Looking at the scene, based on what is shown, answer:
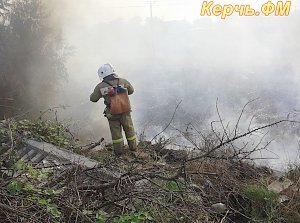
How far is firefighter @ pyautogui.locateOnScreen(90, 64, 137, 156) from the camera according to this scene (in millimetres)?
5949

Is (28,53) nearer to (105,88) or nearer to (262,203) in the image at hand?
(105,88)

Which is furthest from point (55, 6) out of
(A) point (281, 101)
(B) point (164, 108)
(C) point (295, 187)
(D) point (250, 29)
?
(C) point (295, 187)

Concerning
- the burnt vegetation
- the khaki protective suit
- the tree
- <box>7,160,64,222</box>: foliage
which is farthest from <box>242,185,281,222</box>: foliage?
the tree

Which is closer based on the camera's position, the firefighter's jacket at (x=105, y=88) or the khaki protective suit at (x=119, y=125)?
the firefighter's jacket at (x=105, y=88)

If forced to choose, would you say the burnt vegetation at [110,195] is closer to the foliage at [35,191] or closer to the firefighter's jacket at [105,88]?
the foliage at [35,191]

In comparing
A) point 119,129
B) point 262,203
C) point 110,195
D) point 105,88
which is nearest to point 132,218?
point 110,195

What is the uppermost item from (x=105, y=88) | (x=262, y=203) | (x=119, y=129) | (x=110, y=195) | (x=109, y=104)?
(x=105, y=88)

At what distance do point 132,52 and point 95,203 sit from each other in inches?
627

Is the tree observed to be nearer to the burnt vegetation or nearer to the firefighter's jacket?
the firefighter's jacket

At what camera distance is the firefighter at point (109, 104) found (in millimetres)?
5949

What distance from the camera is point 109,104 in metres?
6.05

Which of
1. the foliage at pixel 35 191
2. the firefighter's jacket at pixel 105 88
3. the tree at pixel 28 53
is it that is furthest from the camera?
the tree at pixel 28 53

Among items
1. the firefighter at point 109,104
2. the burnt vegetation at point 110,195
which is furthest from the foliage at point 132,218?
the firefighter at point 109,104

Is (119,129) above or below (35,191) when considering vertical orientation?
below
